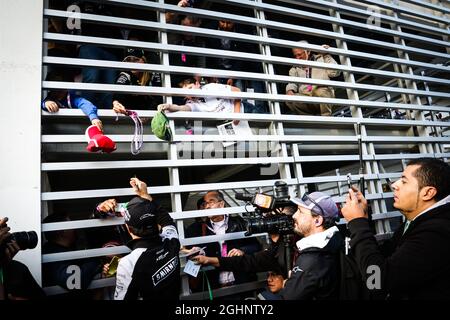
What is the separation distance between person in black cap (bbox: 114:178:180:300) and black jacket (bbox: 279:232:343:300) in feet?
2.81

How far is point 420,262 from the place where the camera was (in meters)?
1.82

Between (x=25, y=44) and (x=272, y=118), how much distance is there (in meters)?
2.41

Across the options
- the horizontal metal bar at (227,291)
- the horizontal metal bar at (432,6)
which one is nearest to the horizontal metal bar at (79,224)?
the horizontal metal bar at (227,291)

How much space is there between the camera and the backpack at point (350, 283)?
83.8 inches

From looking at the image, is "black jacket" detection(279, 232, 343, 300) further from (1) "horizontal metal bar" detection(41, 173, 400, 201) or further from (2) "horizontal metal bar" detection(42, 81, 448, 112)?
(2) "horizontal metal bar" detection(42, 81, 448, 112)

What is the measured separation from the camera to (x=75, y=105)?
8.95 feet

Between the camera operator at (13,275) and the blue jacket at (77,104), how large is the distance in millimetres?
1050

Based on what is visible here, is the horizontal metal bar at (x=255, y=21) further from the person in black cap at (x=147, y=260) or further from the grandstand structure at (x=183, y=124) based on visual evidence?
the person in black cap at (x=147, y=260)

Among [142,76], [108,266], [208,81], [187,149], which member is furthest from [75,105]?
[208,81]

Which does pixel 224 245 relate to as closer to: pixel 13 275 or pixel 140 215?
pixel 140 215

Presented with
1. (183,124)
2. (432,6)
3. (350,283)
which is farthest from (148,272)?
(432,6)

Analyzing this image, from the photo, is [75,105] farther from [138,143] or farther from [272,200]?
[272,200]

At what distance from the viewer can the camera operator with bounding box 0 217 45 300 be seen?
181cm
